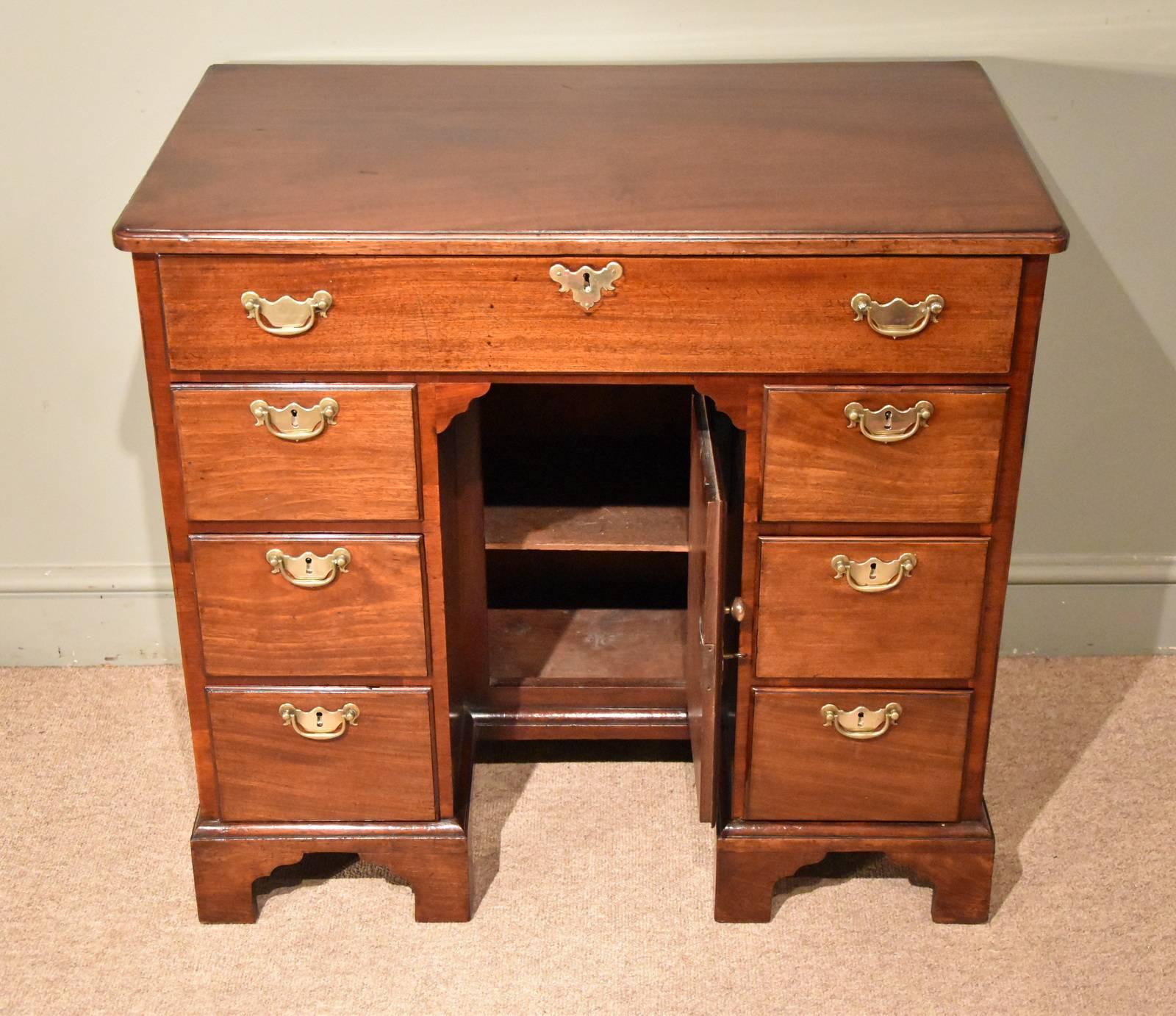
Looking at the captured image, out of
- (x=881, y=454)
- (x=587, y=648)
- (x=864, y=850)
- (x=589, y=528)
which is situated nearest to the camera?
(x=881, y=454)

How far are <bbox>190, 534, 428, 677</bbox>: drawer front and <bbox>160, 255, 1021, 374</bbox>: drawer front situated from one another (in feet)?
0.75

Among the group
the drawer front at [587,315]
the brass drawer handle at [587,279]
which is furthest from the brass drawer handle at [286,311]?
the brass drawer handle at [587,279]

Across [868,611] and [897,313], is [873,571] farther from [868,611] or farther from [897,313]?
[897,313]

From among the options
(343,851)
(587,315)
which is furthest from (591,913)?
(587,315)

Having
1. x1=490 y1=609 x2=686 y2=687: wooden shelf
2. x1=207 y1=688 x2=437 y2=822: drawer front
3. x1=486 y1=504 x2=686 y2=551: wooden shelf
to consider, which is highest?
x1=486 y1=504 x2=686 y2=551: wooden shelf

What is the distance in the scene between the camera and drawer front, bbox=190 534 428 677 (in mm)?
1879

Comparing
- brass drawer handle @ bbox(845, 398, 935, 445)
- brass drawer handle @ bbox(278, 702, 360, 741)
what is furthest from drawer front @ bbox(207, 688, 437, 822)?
brass drawer handle @ bbox(845, 398, 935, 445)

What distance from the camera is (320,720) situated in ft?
6.51

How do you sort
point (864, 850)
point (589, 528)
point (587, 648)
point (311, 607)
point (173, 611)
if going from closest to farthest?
point (311, 607), point (864, 850), point (589, 528), point (587, 648), point (173, 611)

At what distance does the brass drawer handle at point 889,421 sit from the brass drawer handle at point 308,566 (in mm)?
604

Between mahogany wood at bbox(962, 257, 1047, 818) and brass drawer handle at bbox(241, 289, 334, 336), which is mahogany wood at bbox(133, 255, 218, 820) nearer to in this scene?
brass drawer handle at bbox(241, 289, 334, 336)

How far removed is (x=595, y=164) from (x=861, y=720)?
74 cm

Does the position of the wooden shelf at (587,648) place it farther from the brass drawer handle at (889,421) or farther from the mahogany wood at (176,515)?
the brass drawer handle at (889,421)

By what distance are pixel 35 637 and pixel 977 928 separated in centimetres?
153
